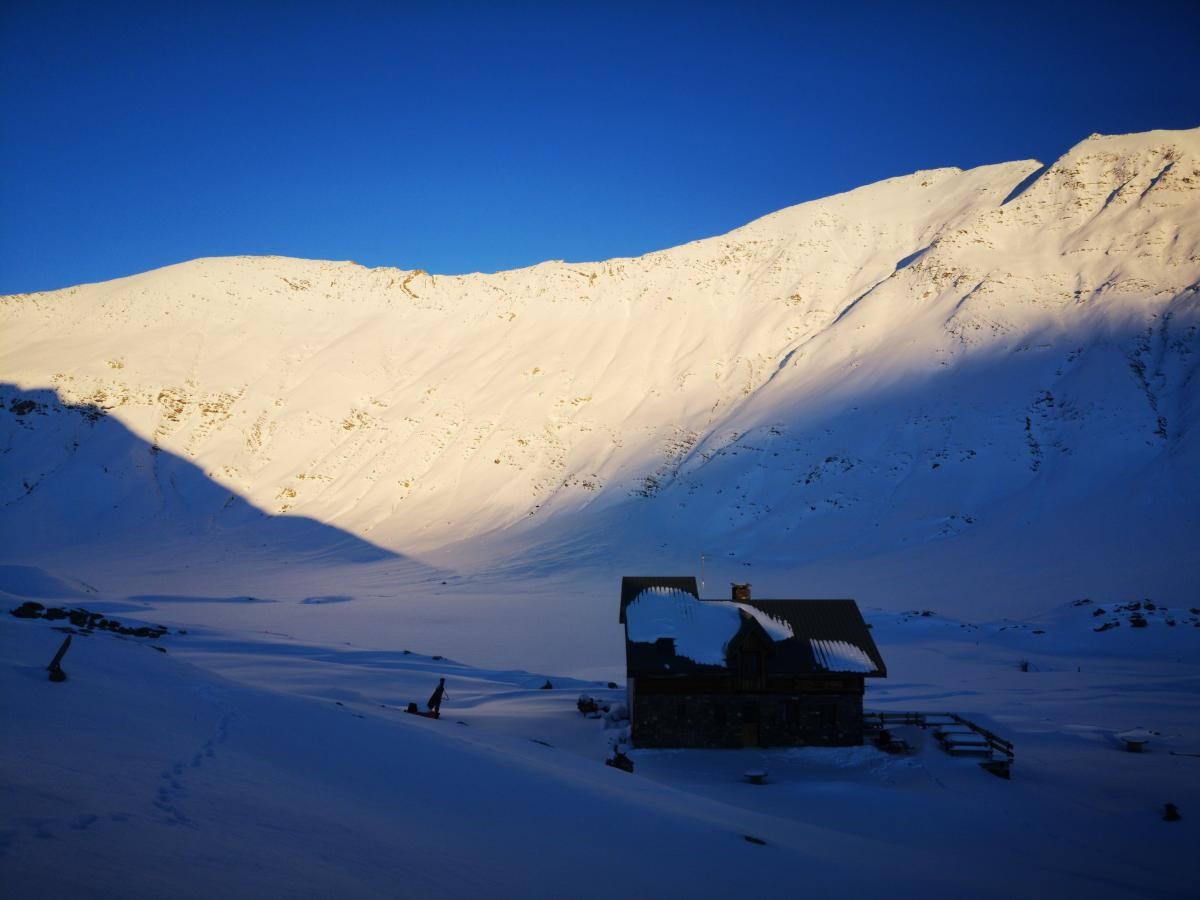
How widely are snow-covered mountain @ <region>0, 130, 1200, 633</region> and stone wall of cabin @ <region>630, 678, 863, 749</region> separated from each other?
3651 centimetres

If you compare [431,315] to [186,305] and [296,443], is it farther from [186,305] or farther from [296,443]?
[186,305]

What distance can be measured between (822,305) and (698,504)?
144 ft

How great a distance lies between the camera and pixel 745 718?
24672 millimetres

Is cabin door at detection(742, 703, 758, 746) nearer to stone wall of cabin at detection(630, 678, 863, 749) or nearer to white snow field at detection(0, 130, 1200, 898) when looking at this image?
stone wall of cabin at detection(630, 678, 863, 749)

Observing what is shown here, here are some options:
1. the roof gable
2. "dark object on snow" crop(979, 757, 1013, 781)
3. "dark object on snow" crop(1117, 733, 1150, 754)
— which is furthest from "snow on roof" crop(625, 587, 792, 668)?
"dark object on snow" crop(1117, 733, 1150, 754)

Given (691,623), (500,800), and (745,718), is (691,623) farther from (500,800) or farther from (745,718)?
(500,800)

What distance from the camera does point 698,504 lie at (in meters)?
89.2

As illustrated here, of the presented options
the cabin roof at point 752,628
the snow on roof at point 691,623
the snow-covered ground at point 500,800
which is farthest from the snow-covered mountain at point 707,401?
the snow-covered ground at point 500,800

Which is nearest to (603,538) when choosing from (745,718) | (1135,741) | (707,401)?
(707,401)

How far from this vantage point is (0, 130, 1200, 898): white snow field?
10352 millimetres

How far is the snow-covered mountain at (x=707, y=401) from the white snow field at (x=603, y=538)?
1.67ft

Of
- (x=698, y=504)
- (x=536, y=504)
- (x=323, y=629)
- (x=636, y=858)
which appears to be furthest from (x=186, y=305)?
(x=636, y=858)

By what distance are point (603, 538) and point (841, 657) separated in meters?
63.4

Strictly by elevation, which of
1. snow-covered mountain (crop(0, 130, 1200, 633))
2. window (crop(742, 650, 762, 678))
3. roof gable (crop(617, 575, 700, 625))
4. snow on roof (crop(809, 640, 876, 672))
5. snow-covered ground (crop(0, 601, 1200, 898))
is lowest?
snow-covered ground (crop(0, 601, 1200, 898))
